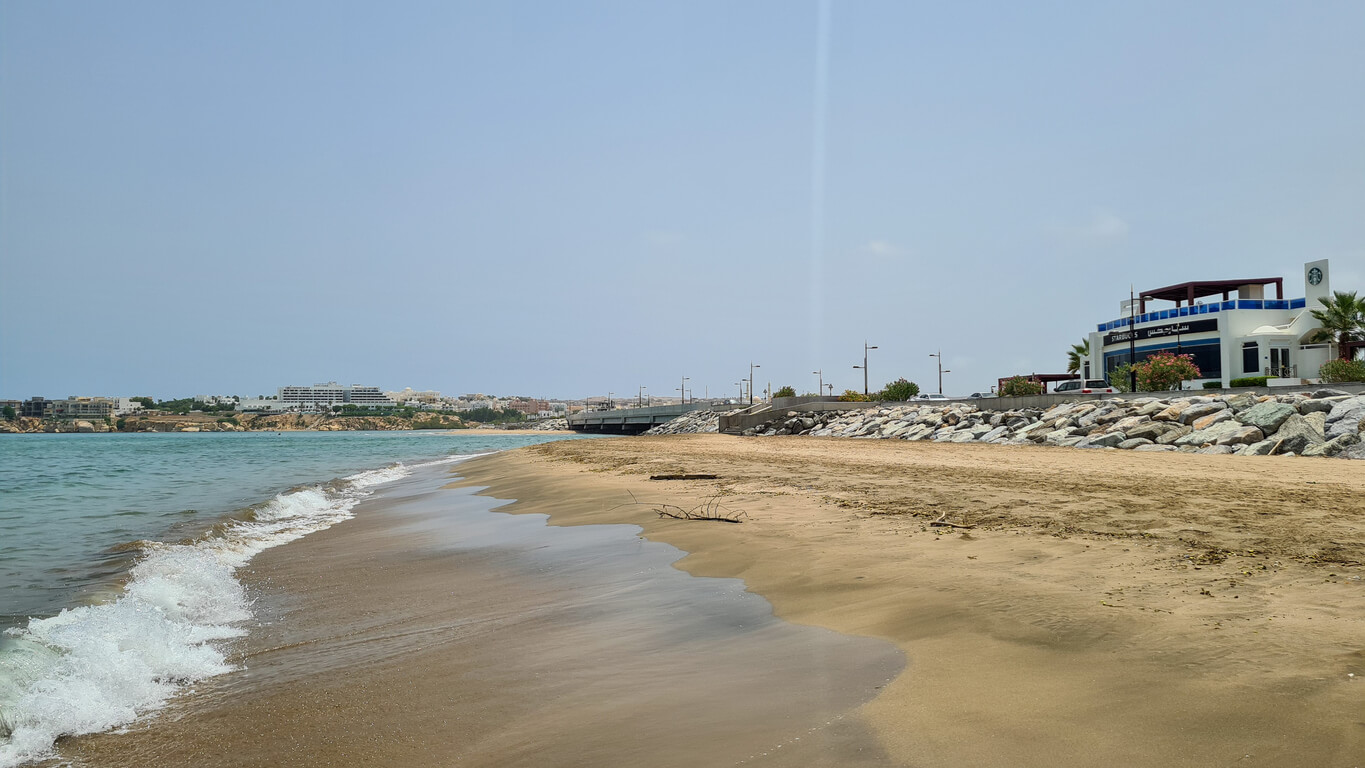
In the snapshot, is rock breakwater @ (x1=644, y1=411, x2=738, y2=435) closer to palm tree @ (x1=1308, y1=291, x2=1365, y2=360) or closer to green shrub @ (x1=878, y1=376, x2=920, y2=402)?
green shrub @ (x1=878, y1=376, x2=920, y2=402)

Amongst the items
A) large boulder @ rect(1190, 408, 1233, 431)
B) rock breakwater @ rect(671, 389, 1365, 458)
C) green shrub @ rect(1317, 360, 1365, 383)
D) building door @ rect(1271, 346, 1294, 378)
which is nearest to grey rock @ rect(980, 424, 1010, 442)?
rock breakwater @ rect(671, 389, 1365, 458)

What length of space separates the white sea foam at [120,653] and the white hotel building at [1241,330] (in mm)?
53892

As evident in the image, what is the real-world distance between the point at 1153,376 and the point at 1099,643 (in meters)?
40.0

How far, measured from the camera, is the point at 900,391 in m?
56.5

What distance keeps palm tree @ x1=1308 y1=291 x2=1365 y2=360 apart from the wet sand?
56120 mm

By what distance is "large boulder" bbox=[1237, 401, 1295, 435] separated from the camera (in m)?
20.6

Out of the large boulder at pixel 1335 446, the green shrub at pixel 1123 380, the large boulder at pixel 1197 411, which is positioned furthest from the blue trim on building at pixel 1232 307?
the large boulder at pixel 1335 446

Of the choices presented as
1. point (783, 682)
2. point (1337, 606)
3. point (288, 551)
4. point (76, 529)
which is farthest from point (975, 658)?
point (76, 529)

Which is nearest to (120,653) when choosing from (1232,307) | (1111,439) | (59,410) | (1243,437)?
(1243,437)

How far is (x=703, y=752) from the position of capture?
3.21 meters

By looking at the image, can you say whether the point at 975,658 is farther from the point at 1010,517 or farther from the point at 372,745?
the point at 1010,517

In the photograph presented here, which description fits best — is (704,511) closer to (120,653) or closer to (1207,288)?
(120,653)

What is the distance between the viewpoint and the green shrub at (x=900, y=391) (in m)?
56.4

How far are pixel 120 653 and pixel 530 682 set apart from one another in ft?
10.4
